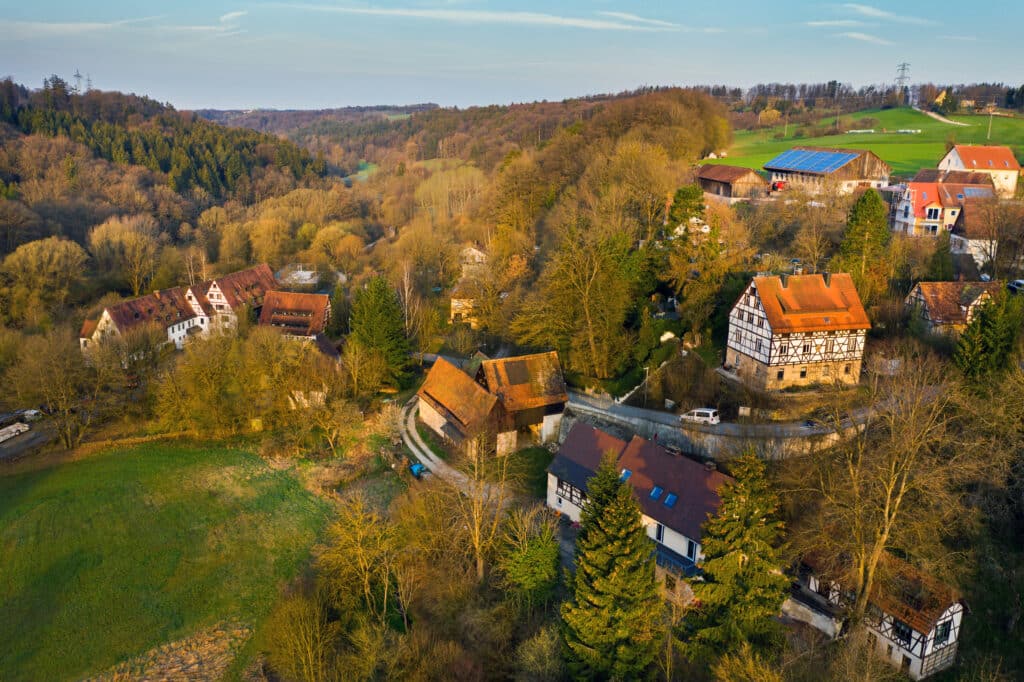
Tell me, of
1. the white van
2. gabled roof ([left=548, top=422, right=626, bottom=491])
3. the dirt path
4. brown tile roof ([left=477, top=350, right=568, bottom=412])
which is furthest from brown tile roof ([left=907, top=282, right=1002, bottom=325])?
the dirt path

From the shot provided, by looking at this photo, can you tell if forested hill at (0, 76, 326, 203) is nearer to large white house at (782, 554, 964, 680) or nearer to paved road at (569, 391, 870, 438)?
paved road at (569, 391, 870, 438)

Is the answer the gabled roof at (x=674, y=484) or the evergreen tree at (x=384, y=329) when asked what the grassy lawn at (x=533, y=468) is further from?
the evergreen tree at (x=384, y=329)

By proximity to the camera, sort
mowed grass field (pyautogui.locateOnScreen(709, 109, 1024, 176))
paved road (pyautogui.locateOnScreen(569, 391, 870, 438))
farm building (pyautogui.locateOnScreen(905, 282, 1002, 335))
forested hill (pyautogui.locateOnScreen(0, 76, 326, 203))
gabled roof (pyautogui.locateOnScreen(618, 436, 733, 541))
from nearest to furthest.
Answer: gabled roof (pyautogui.locateOnScreen(618, 436, 733, 541)), paved road (pyautogui.locateOnScreen(569, 391, 870, 438)), farm building (pyautogui.locateOnScreen(905, 282, 1002, 335)), mowed grass field (pyautogui.locateOnScreen(709, 109, 1024, 176)), forested hill (pyautogui.locateOnScreen(0, 76, 326, 203))

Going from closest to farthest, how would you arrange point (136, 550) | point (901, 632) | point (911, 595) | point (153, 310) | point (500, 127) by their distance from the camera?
point (901, 632)
point (911, 595)
point (136, 550)
point (153, 310)
point (500, 127)

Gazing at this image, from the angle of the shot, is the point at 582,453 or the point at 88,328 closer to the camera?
the point at 582,453

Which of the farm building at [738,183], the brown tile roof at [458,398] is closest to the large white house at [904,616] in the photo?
the brown tile roof at [458,398]

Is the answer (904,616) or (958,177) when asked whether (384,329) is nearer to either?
(904,616)

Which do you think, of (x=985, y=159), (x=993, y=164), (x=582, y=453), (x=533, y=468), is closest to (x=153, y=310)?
(x=533, y=468)
